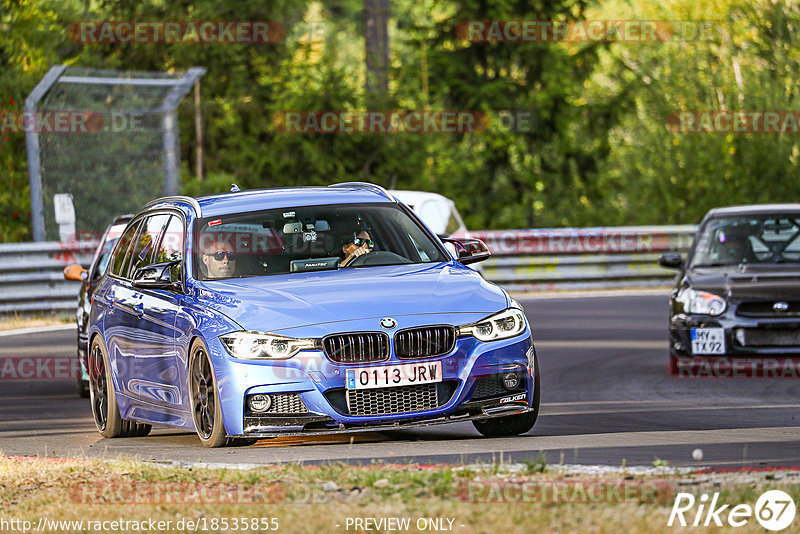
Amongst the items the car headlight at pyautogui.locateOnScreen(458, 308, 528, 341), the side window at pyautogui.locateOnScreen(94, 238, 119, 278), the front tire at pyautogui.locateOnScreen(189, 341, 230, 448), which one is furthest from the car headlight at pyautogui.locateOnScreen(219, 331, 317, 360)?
the side window at pyautogui.locateOnScreen(94, 238, 119, 278)

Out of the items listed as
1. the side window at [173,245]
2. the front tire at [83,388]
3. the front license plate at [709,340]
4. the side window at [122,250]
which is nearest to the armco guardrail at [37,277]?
the front tire at [83,388]

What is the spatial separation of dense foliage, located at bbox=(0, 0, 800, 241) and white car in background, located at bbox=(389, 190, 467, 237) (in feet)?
39.0

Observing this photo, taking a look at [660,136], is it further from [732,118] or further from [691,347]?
[691,347]

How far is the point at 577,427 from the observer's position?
1084cm

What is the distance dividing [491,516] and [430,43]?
34820 mm

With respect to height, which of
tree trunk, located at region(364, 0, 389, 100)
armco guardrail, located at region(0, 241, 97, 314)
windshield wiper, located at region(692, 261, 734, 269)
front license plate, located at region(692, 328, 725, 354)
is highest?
tree trunk, located at region(364, 0, 389, 100)

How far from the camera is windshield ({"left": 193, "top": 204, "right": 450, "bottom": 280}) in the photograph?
10352mm

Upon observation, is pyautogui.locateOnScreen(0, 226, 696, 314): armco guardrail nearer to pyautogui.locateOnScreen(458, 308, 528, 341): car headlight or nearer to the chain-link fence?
the chain-link fence

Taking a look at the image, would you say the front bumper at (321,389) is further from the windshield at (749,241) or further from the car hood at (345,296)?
the windshield at (749,241)

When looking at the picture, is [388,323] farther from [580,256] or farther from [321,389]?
[580,256]

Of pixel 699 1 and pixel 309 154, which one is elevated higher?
pixel 699 1

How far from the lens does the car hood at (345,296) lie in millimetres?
9312

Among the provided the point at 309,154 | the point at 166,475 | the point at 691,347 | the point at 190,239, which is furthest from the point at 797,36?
the point at 166,475

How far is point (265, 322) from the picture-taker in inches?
366
